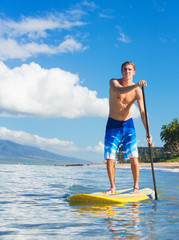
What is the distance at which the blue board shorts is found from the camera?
5.83 meters

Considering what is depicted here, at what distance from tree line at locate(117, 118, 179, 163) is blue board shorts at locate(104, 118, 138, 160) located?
5206cm

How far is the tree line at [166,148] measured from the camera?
58.8 meters

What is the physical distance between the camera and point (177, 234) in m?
2.92

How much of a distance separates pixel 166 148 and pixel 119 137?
57005 millimetres

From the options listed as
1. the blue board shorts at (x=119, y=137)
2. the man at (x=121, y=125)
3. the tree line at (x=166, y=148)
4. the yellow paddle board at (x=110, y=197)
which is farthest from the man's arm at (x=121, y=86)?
the tree line at (x=166, y=148)

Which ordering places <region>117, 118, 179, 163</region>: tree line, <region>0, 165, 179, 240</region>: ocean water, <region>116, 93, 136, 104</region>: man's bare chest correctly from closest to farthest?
<region>0, 165, 179, 240</region>: ocean water → <region>116, 93, 136, 104</region>: man's bare chest → <region>117, 118, 179, 163</region>: tree line

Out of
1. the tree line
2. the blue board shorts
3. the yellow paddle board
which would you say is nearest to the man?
the blue board shorts

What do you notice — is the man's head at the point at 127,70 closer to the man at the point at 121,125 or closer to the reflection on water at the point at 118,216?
the man at the point at 121,125

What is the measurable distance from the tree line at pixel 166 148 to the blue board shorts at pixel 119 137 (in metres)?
52.1

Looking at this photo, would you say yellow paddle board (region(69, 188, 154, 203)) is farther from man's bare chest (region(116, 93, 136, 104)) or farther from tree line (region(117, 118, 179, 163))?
tree line (region(117, 118, 179, 163))

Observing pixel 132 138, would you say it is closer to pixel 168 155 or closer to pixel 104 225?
pixel 104 225

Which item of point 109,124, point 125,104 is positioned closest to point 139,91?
point 125,104

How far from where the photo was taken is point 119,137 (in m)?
5.91

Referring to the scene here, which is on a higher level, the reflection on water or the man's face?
the man's face
